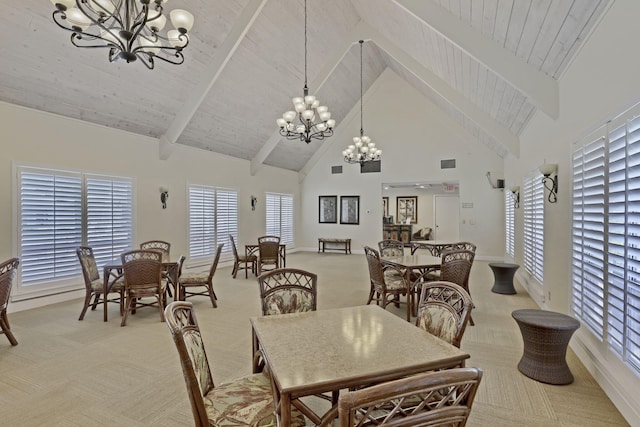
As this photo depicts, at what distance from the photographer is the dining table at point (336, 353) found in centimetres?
134

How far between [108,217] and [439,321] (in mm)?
6110

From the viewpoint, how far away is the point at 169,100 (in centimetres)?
606

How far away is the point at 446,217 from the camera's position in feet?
44.5

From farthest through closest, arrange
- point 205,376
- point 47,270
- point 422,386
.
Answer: point 47,270
point 205,376
point 422,386

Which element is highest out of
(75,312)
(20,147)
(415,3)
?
(415,3)

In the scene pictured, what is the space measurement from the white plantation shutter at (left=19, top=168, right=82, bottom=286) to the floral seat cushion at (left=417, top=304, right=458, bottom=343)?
225 inches

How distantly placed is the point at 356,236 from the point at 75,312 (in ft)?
27.5

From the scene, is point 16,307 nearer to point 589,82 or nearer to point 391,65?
point 589,82

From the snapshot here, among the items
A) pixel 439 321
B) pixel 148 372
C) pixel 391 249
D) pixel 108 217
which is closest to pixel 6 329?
pixel 148 372

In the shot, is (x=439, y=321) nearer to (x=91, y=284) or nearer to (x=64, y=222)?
(x=91, y=284)

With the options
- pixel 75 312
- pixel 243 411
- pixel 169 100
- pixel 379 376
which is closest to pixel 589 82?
pixel 379 376

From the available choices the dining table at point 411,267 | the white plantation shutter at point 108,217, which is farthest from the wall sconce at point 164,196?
the dining table at point 411,267

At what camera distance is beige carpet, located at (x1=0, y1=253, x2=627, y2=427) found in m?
2.37

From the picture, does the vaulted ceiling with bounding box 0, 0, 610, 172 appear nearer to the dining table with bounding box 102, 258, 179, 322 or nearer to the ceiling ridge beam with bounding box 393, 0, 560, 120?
the ceiling ridge beam with bounding box 393, 0, 560, 120
